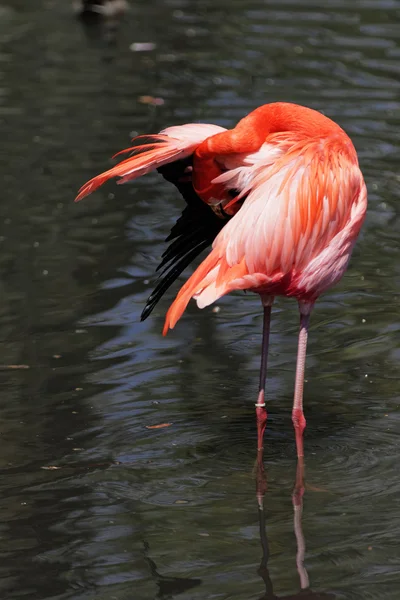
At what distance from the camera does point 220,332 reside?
553cm

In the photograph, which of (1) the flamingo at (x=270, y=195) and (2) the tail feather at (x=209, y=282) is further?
(1) the flamingo at (x=270, y=195)

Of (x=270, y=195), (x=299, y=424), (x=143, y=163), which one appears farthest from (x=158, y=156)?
(x=299, y=424)

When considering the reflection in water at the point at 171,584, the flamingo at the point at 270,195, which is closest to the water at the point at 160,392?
the reflection in water at the point at 171,584

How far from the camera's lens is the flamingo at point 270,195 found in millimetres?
3873

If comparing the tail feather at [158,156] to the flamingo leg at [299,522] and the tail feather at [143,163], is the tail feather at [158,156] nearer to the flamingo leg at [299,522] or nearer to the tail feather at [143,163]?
the tail feather at [143,163]

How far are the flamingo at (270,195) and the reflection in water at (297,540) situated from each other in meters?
0.17

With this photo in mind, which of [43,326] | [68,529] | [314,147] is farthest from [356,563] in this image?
[43,326]

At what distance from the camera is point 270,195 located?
3.89m

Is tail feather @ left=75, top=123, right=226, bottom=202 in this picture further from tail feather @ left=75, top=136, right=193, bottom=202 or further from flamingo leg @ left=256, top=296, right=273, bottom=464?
flamingo leg @ left=256, top=296, right=273, bottom=464

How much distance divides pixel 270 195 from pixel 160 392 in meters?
1.27

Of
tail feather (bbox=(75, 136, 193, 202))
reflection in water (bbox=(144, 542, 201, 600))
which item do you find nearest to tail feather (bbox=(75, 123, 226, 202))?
tail feather (bbox=(75, 136, 193, 202))

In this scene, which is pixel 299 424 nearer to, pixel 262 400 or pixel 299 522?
pixel 262 400

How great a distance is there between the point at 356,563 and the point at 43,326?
2.57 metres

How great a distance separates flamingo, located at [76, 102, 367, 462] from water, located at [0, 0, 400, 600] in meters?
0.42
